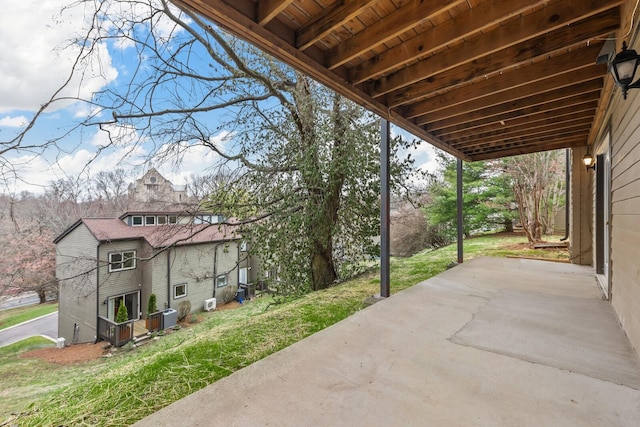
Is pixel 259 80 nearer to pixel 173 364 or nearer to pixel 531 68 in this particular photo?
pixel 531 68

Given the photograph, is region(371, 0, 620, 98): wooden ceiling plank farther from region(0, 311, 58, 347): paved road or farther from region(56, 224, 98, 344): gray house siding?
region(0, 311, 58, 347): paved road

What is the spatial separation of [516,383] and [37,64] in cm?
625

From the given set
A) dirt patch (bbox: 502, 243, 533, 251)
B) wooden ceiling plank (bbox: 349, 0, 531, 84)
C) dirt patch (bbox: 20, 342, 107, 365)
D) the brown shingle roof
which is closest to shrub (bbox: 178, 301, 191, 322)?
dirt patch (bbox: 20, 342, 107, 365)

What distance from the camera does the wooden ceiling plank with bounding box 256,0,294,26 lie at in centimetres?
172

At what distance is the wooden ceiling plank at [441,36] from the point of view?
1868 mm

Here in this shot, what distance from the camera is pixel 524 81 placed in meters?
2.74

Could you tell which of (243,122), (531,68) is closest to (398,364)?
(531,68)

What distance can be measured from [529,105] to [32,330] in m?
13.2

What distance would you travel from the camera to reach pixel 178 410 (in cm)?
145

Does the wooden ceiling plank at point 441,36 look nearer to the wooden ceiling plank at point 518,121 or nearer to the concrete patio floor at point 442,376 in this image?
the wooden ceiling plank at point 518,121

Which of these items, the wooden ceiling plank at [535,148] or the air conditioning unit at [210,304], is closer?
the wooden ceiling plank at [535,148]

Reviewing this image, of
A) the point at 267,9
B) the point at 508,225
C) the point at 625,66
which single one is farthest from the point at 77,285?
the point at 508,225

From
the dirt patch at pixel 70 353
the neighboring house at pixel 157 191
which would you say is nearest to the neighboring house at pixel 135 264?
the neighboring house at pixel 157 191

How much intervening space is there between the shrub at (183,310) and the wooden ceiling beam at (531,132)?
963 centimetres
